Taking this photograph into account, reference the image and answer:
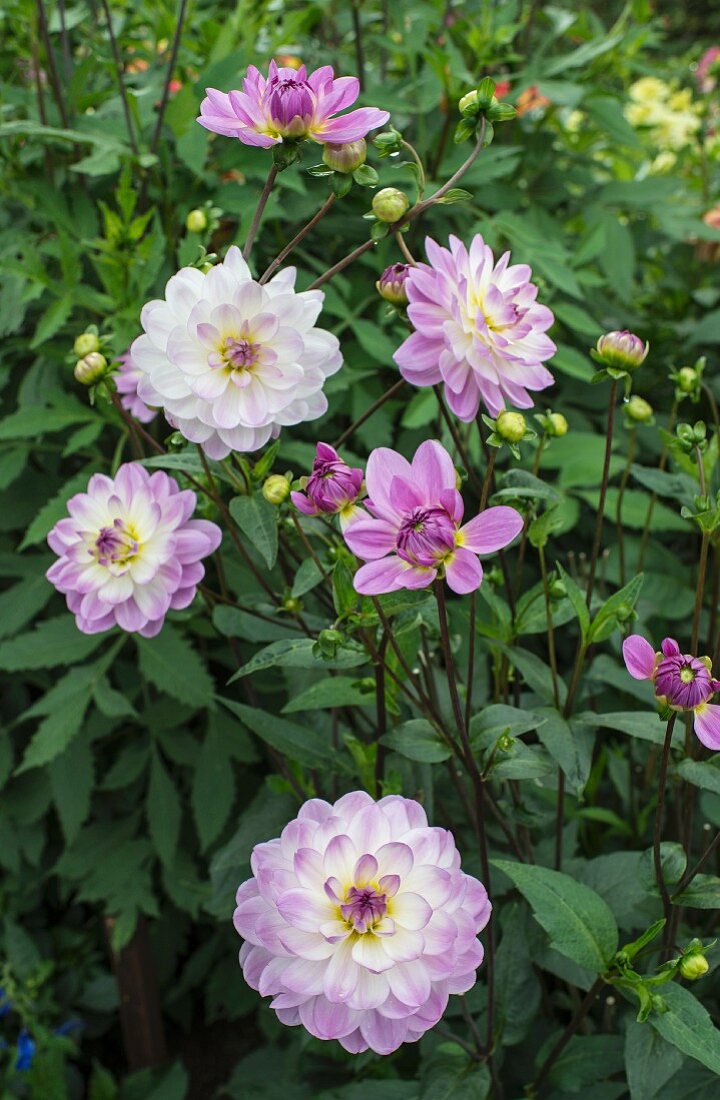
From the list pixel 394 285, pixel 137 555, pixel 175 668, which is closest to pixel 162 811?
pixel 175 668

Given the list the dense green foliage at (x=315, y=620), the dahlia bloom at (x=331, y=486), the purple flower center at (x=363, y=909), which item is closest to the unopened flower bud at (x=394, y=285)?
the dense green foliage at (x=315, y=620)

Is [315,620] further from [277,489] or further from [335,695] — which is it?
[277,489]

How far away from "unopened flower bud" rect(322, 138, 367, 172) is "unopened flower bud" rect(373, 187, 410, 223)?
27mm

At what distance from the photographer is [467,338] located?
0.62 m

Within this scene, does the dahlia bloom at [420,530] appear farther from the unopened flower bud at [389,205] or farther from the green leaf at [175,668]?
the green leaf at [175,668]

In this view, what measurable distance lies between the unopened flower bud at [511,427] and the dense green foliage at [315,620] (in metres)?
0.06

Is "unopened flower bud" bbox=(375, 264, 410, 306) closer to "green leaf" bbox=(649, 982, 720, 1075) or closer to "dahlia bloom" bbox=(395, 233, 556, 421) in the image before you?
"dahlia bloom" bbox=(395, 233, 556, 421)

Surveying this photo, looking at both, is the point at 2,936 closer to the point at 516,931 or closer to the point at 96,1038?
the point at 96,1038

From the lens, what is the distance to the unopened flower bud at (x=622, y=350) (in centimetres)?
70

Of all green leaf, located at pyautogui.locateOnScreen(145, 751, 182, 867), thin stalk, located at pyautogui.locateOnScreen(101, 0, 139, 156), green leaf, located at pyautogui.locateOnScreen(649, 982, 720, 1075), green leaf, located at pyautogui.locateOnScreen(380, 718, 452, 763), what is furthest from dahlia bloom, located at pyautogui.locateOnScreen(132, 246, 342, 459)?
green leaf, located at pyautogui.locateOnScreen(145, 751, 182, 867)

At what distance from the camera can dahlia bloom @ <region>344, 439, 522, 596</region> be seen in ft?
1.82

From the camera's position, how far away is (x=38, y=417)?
110cm

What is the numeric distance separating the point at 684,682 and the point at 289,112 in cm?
42

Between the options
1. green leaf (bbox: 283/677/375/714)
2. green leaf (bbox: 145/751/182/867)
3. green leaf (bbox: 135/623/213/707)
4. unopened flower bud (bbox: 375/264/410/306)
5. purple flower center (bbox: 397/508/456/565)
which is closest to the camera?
purple flower center (bbox: 397/508/456/565)
